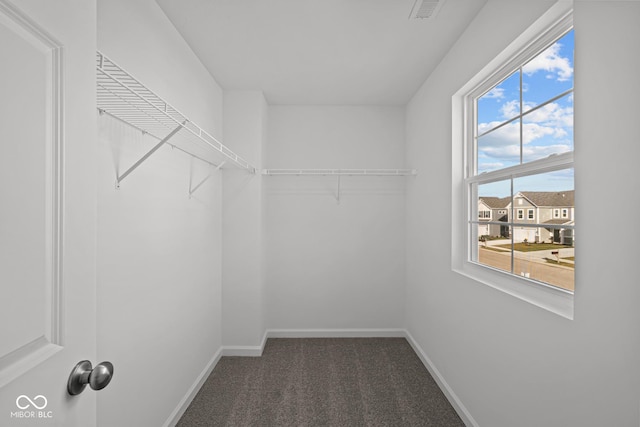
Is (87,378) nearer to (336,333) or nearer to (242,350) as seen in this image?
(242,350)

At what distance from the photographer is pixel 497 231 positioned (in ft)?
6.34

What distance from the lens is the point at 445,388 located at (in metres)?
2.34

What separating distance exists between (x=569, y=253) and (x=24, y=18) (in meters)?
1.89

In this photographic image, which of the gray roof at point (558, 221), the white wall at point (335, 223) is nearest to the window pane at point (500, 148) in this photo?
the gray roof at point (558, 221)

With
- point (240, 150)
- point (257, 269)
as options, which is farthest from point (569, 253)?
point (240, 150)

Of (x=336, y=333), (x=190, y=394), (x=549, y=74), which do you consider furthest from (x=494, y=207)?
(x=190, y=394)

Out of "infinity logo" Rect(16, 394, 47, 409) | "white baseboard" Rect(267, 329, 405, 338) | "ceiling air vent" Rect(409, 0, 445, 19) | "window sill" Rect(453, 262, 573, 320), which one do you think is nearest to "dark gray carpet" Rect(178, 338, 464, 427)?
"white baseboard" Rect(267, 329, 405, 338)

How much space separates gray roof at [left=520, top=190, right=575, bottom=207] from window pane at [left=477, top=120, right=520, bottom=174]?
0.72ft

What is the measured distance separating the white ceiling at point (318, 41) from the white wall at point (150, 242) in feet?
0.76

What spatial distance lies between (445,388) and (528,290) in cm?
116

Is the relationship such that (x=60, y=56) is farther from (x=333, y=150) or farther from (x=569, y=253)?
(x=333, y=150)

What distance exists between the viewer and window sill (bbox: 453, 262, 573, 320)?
4.44ft

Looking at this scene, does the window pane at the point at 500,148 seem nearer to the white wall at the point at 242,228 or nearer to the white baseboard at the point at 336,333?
the white wall at the point at 242,228

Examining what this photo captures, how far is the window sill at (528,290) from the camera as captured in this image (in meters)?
1.35
